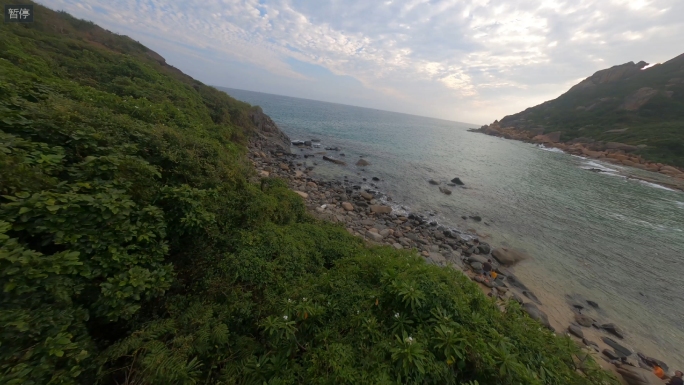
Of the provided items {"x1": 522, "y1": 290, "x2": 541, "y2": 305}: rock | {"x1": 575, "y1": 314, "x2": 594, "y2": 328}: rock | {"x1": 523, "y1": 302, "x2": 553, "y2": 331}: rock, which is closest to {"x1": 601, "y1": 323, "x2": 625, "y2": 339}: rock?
{"x1": 575, "y1": 314, "x2": 594, "y2": 328}: rock

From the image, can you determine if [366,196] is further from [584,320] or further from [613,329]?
[613,329]

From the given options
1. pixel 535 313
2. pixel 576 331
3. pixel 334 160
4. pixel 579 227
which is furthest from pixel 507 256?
pixel 334 160

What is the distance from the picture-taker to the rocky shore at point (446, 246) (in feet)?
27.7

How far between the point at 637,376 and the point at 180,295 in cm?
1209

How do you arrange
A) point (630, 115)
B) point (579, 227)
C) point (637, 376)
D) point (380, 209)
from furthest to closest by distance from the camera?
1. point (630, 115)
2. point (579, 227)
3. point (380, 209)
4. point (637, 376)

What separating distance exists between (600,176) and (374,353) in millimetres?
50126

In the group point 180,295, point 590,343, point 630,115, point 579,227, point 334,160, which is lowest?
point 590,343

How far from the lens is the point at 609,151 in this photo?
5728 centimetres

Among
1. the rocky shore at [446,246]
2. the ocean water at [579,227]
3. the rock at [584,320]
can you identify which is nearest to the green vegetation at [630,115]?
the ocean water at [579,227]

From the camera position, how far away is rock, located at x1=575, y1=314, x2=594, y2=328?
929cm

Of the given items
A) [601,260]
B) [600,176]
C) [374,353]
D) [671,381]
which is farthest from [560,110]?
[374,353]

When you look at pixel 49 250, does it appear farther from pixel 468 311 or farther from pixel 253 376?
pixel 468 311

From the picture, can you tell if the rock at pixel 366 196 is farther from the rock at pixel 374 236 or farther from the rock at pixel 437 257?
the rock at pixel 437 257

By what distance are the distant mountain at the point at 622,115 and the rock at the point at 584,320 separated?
216 feet
